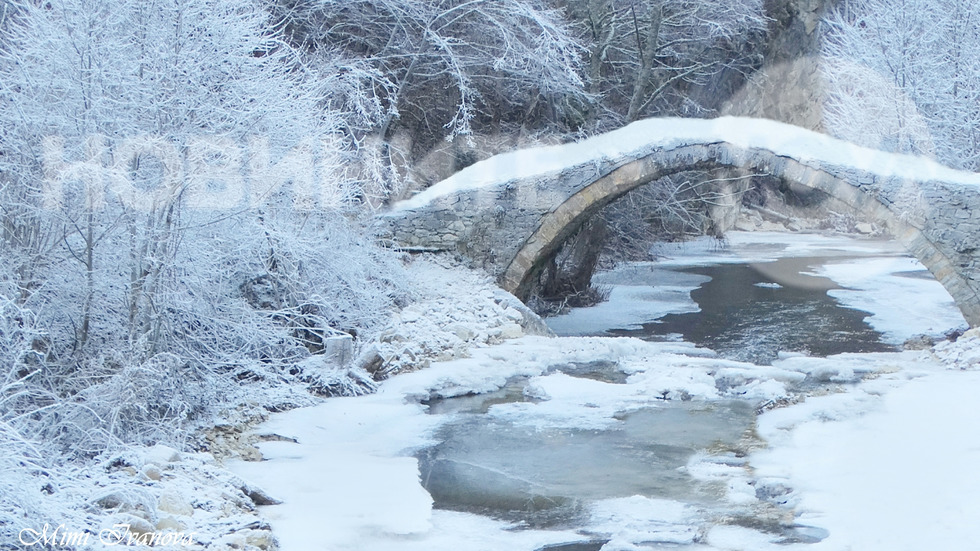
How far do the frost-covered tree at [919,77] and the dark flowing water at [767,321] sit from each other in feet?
9.67

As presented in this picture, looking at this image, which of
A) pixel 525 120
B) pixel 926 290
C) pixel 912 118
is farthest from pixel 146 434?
pixel 912 118

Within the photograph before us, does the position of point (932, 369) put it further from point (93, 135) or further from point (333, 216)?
point (93, 135)

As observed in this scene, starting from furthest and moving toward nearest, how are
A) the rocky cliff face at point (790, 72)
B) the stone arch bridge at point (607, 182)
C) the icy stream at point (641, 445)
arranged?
the rocky cliff face at point (790, 72), the stone arch bridge at point (607, 182), the icy stream at point (641, 445)

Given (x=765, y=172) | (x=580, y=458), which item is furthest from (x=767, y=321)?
(x=580, y=458)

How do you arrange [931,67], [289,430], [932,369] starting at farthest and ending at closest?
[931,67]
[932,369]
[289,430]

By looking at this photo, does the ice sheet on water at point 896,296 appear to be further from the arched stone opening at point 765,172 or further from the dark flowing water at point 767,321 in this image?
the arched stone opening at point 765,172

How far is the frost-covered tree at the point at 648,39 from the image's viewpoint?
44.9 ft

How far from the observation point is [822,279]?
16828 millimetres

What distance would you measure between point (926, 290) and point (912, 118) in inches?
130

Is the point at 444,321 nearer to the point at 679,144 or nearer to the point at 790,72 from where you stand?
the point at 679,144

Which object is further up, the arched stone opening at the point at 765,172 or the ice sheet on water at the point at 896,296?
→ the arched stone opening at the point at 765,172

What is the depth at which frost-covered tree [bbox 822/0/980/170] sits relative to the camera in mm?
16156

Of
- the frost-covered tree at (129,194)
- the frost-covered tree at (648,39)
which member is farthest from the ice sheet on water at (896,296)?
the frost-covered tree at (129,194)

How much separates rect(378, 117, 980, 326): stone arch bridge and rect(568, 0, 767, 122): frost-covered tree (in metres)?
2.44
